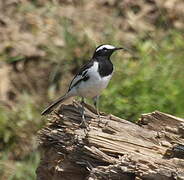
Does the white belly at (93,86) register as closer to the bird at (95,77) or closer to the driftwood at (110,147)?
the bird at (95,77)

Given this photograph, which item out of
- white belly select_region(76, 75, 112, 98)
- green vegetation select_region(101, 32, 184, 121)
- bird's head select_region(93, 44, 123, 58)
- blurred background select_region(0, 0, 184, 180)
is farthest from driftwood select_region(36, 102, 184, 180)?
blurred background select_region(0, 0, 184, 180)

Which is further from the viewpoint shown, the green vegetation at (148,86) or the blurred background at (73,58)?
the blurred background at (73,58)

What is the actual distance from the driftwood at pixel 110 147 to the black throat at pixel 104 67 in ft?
2.02

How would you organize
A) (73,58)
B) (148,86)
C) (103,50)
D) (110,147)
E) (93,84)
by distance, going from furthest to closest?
(73,58)
(148,86)
(103,50)
(93,84)
(110,147)

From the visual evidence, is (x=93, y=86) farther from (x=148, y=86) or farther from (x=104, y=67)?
(x=148, y=86)

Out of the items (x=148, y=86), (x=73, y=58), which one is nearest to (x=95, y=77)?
(x=148, y=86)

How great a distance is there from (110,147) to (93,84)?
1359mm

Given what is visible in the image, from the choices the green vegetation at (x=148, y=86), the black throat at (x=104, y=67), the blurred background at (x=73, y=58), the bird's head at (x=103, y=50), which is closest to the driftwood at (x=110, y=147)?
the black throat at (x=104, y=67)

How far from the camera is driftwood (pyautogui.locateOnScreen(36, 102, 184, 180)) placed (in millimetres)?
5438

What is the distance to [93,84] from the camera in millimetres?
7070

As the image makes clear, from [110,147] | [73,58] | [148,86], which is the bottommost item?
[110,147]

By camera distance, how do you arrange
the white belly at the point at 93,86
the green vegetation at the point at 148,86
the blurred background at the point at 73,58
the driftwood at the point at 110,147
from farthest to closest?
the blurred background at the point at 73,58, the green vegetation at the point at 148,86, the white belly at the point at 93,86, the driftwood at the point at 110,147

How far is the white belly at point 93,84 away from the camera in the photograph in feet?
23.2

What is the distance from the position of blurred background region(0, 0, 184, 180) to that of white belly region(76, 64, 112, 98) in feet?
4.36
